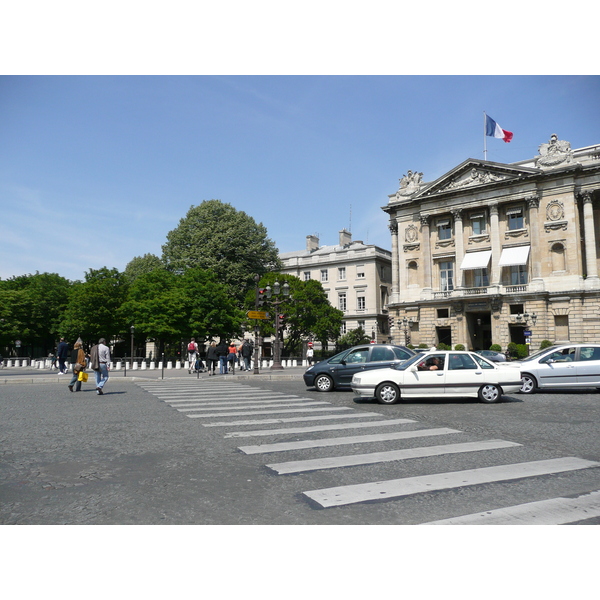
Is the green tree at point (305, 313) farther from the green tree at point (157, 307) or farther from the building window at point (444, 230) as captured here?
the building window at point (444, 230)

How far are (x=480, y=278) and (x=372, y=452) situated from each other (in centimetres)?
4553

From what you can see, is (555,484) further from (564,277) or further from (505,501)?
(564,277)

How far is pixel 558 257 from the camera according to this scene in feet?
148

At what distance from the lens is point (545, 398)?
584 inches

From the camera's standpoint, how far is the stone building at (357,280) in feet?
220

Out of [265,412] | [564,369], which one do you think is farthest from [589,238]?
[265,412]

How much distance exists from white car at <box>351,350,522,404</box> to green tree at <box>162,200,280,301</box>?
39.2 m

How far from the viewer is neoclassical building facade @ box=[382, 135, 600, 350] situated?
44375 millimetres

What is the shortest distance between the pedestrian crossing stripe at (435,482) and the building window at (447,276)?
4656 cm

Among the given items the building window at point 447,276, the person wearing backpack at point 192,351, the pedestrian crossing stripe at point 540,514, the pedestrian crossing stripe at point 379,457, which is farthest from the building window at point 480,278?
the pedestrian crossing stripe at point 540,514

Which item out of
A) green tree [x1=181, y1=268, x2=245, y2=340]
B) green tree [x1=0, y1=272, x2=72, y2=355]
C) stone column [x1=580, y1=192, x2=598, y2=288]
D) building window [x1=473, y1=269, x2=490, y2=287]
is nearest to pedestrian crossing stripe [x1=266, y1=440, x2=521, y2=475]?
green tree [x1=181, y1=268, x2=245, y2=340]

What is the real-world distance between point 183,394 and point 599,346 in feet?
44.2

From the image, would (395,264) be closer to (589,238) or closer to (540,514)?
(589,238)

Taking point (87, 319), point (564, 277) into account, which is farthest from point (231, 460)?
point (87, 319)
